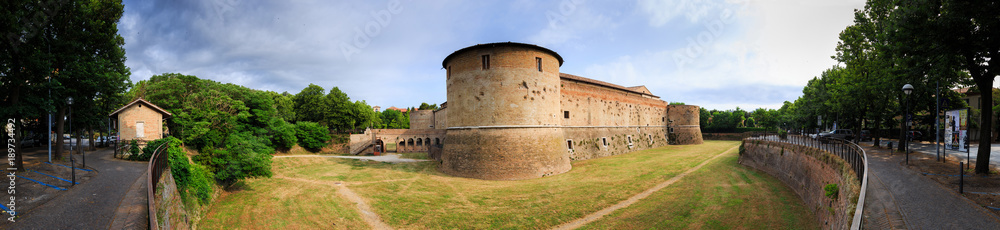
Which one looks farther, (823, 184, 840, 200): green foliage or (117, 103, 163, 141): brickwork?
(117, 103, 163, 141): brickwork

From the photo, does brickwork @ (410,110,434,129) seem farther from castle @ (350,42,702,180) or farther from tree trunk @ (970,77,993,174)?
tree trunk @ (970,77,993,174)

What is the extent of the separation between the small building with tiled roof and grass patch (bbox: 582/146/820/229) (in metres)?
26.2

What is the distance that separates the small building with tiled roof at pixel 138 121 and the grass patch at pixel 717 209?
26.2 m

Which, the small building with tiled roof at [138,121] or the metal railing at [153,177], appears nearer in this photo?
the metal railing at [153,177]

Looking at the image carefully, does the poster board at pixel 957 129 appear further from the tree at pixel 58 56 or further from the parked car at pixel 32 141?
the parked car at pixel 32 141

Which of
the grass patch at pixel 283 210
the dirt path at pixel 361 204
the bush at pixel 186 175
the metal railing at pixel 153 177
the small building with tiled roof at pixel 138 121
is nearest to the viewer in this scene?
the metal railing at pixel 153 177

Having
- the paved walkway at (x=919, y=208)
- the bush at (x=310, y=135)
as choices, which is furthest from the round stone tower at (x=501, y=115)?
the bush at (x=310, y=135)

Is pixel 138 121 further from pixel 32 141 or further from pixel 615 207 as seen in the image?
pixel 615 207

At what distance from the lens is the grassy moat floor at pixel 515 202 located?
1289cm

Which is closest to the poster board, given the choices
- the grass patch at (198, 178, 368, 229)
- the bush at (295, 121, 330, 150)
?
the grass patch at (198, 178, 368, 229)

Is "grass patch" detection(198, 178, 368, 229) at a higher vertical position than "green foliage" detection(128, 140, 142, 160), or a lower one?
lower

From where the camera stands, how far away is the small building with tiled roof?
19.3m

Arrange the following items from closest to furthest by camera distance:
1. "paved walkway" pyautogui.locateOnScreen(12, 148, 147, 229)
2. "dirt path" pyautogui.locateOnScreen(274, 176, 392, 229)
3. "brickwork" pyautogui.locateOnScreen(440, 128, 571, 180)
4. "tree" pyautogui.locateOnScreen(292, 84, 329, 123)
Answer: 1. "paved walkway" pyautogui.locateOnScreen(12, 148, 147, 229)
2. "dirt path" pyautogui.locateOnScreen(274, 176, 392, 229)
3. "brickwork" pyautogui.locateOnScreen(440, 128, 571, 180)
4. "tree" pyautogui.locateOnScreen(292, 84, 329, 123)

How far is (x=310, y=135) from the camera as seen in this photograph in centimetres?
3953
